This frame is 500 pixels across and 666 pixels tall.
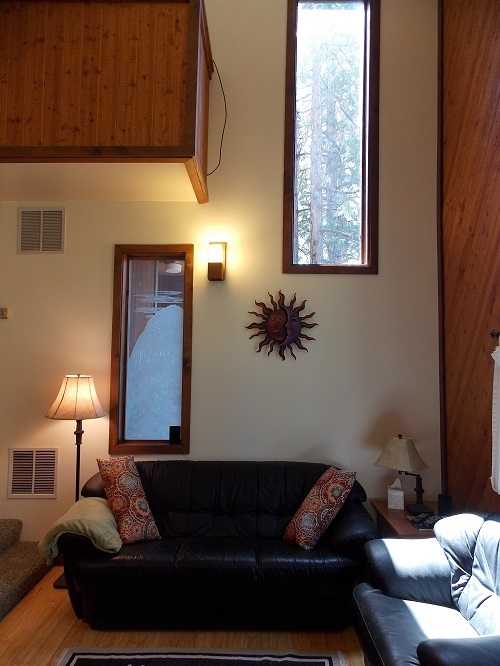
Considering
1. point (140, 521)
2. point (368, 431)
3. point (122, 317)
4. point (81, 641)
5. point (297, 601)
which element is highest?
point (122, 317)

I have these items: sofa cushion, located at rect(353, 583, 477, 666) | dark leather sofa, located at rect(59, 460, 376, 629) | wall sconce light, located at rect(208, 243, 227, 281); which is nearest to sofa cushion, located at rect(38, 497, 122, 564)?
dark leather sofa, located at rect(59, 460, 376, 629)

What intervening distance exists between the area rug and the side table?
749 mm

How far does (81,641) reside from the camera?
93.4 inches

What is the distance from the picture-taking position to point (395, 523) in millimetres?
2752

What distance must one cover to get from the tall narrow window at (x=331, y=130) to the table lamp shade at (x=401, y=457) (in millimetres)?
1377

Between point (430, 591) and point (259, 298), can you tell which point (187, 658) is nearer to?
point (430, 591)

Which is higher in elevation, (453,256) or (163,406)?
(453,256)

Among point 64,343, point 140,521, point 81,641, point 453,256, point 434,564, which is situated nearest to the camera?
point 434,564

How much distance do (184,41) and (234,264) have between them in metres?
1.49

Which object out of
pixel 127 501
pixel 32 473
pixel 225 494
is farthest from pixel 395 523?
pixel 32 473

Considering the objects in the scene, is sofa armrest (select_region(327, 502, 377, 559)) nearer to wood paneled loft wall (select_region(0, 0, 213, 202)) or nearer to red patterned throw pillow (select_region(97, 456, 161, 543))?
red patterned throw pillow (select_region(97, 456, 161, 543))

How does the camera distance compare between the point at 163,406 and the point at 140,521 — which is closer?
the point at 140,521

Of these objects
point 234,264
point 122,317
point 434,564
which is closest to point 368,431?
point 434,564

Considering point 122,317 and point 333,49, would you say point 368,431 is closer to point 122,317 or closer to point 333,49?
point 122,317
